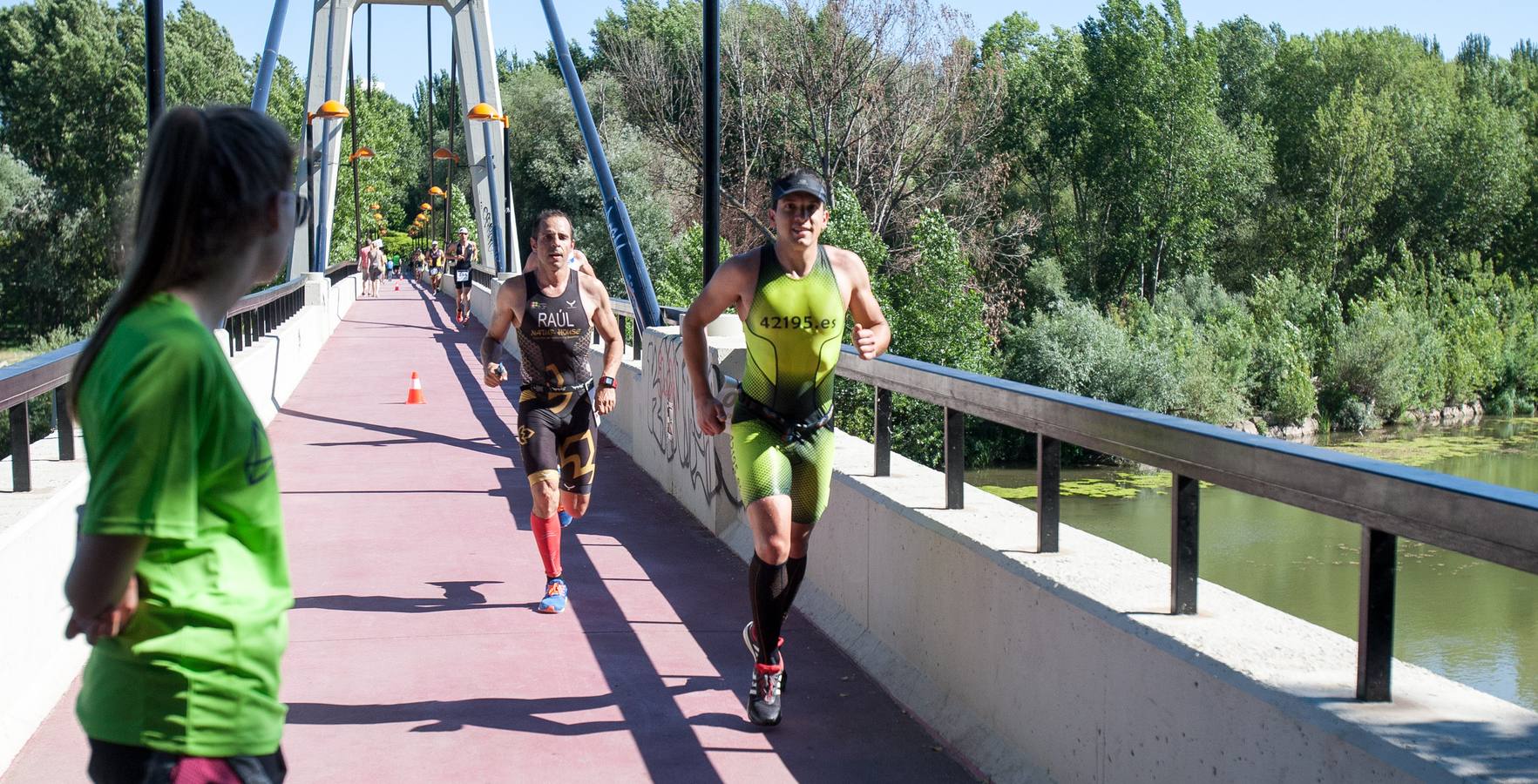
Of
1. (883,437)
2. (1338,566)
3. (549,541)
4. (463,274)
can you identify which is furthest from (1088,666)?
(463,274)

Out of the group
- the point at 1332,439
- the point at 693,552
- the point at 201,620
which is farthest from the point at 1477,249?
the point at 201,620

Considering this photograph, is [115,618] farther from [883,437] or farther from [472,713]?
[883,437]

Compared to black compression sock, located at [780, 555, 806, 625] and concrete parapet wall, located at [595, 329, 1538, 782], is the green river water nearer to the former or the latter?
concrete parapet wall, located at [595, 329, 1538, 782]

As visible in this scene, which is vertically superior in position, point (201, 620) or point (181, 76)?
point (181, 76)

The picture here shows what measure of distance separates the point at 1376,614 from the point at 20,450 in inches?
207

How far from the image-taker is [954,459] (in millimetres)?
5551

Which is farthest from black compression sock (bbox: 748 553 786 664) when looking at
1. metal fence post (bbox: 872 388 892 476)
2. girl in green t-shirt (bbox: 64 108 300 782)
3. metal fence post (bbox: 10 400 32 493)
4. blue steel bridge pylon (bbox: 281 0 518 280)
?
blue steel bridge pylon (bbox: 281 0 518 280)

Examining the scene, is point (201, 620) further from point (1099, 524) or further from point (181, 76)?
point (181, 76)

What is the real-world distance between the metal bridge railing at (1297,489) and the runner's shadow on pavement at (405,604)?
2.92 meters

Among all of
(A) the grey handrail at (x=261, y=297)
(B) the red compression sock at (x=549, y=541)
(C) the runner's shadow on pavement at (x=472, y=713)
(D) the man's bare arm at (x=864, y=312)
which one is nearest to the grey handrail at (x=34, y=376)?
(C) the runner's shadow on pavement at (x=472, y=713)

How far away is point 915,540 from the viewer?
5.62m

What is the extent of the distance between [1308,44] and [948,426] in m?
79.0

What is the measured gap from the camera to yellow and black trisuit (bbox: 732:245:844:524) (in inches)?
A: 210

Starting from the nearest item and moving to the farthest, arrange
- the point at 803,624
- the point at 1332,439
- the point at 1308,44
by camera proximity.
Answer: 1. the point at 803,624
2. the point at 1332,439
3. the point at 1308,44
